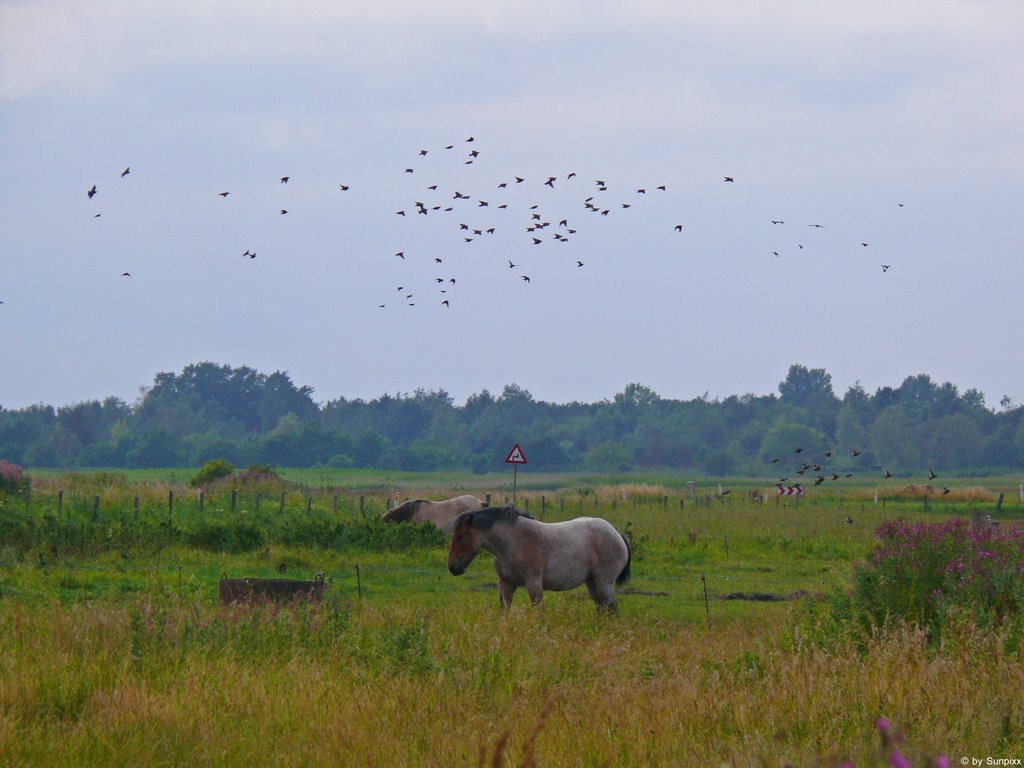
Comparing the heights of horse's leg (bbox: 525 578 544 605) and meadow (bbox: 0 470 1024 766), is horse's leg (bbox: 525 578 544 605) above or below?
below

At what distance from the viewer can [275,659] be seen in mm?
10734

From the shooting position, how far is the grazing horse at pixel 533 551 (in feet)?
57.9

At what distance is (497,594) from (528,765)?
55.0 feet

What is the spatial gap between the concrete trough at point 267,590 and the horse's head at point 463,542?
345 cm

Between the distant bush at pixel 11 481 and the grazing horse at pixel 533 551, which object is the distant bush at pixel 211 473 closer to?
the distant bush at pixel 11 481

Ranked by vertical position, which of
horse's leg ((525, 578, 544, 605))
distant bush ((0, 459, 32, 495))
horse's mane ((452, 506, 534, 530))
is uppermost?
distant bush ((0, 459, 32, 495))

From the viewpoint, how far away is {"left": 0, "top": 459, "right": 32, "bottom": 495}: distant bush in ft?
113

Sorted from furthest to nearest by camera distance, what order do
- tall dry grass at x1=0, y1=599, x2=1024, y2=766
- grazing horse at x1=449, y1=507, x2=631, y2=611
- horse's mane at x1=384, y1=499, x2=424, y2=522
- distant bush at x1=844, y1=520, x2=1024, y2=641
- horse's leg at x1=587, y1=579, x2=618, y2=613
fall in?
1. horse's mane at x1=384, y1=499, x2=424, y2=522
2. horse's leg at x1=587, y1=579, x2=618, y2=613
3. grazing horse at x1=449, y1=507, x2=631, y2=611
4. distant bush at x1=844, y1=520, x2=1024, y2=641
5. tall dry grass at x1=0, y1=599, x2=1024, y2=766

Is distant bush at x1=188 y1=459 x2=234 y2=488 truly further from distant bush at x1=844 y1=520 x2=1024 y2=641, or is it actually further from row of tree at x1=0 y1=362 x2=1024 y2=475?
row of tree at x1=0 y1=362 x2=1024 y2=475

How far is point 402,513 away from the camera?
29.5 m

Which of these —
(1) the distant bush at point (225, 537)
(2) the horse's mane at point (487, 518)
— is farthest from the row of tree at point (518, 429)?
(2) the horse's mane at point (487, 518)

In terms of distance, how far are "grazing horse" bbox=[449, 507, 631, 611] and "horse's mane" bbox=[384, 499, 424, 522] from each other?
11.5 meters

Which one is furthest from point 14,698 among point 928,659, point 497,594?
point 497,594

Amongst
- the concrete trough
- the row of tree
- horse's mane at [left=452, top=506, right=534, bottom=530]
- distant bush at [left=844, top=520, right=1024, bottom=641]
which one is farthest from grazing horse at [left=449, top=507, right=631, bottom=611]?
the row of tree
